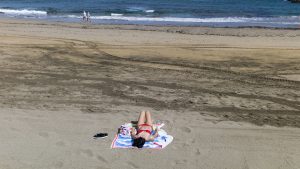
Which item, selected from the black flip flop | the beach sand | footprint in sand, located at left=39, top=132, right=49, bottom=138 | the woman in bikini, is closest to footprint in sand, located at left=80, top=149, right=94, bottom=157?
the beach sand

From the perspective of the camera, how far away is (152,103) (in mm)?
10148

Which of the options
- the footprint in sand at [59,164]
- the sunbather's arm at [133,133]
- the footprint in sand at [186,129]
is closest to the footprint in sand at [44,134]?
the footprint in sand at [59,164]

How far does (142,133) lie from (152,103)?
242 cm

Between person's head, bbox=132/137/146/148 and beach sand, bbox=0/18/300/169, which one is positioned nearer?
beach sand, bbox=0/18/300/169

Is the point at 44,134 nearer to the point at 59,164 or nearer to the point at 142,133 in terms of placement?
the point at 59,164

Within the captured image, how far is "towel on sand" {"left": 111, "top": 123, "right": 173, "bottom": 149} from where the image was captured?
7.58 m

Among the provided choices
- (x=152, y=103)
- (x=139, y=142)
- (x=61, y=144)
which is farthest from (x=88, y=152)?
(x=152, y=103)

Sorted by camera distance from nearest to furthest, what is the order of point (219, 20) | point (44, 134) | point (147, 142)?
point (147, 142), point (44, 134), point (219, 20)

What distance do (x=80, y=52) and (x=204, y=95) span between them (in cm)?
725

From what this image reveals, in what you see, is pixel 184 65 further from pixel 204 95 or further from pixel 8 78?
pixel 8 78

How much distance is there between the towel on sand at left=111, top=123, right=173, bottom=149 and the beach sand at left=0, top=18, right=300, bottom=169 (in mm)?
138

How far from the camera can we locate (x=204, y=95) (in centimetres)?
1084

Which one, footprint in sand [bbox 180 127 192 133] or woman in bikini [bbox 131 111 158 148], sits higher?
woman in bikini [bbox 131 111 158 148]

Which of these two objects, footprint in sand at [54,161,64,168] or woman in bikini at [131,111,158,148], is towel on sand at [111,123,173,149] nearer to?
woman in bikini at [131,111,158,148]
